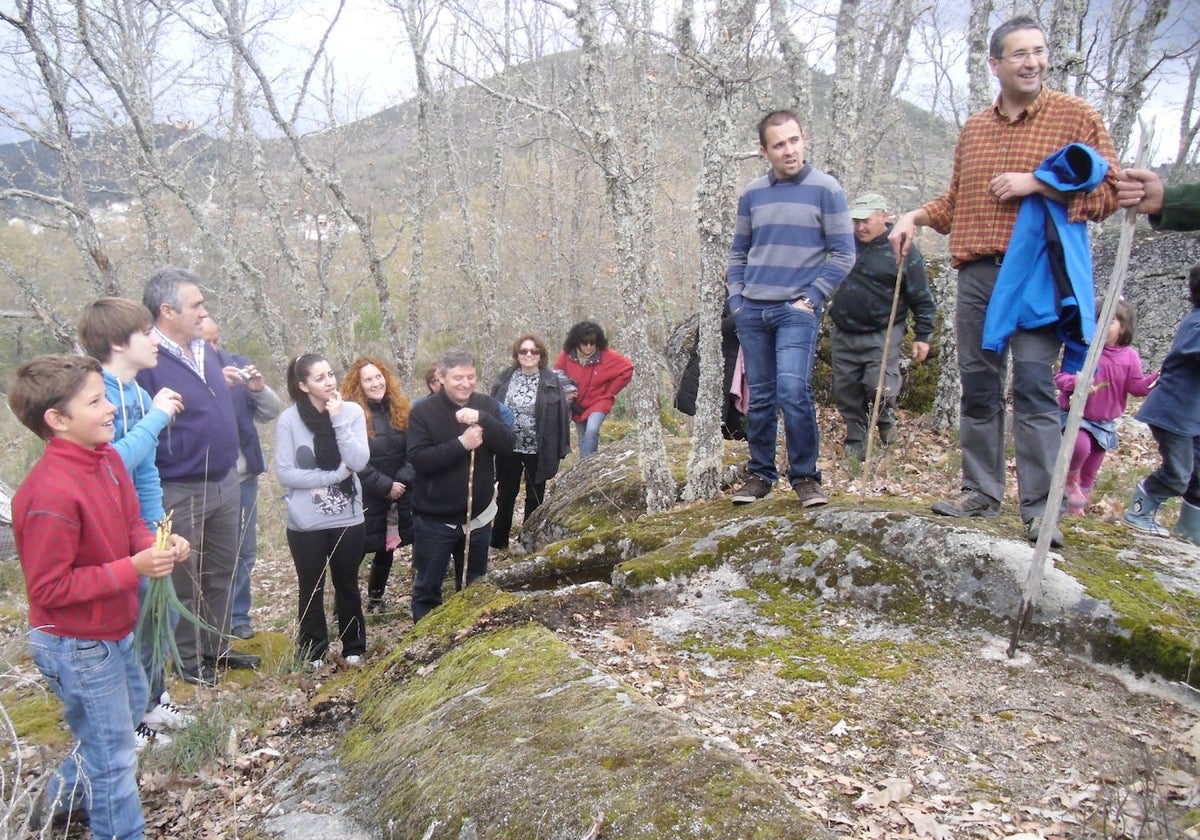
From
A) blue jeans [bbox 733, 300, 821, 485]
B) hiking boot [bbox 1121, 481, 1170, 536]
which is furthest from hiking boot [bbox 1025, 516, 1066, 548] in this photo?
hiking boot [bbox 1121, 481, 1170, 536]

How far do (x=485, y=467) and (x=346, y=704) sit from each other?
211 centimetres

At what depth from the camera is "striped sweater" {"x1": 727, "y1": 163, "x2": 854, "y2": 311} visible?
4.30 meters

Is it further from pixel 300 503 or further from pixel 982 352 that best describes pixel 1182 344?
pixel 300 503

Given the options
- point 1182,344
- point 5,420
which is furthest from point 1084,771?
point 5,420

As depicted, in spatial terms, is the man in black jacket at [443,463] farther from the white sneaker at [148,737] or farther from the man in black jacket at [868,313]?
the man in black jacket at [868,313]

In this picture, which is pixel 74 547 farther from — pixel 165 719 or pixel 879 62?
pixel 879 62

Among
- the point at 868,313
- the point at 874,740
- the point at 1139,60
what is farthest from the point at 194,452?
the point at 1139,60

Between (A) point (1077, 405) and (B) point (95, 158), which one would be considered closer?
(A) point (1077, 405)

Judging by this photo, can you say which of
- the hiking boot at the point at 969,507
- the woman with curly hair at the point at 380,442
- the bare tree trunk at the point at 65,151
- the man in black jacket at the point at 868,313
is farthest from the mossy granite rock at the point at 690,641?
the bare tree trunk at the point at 65,151

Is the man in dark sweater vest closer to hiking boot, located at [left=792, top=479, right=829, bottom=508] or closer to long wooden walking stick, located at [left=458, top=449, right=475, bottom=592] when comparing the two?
long wooden walking stick, located at [left=458, top=449, right=475, bottom=592]

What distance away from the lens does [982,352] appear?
362 centimetres

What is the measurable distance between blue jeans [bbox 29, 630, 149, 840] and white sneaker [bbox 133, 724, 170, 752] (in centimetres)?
69

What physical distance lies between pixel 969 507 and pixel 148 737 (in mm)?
4264

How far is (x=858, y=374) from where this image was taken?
6.79m
